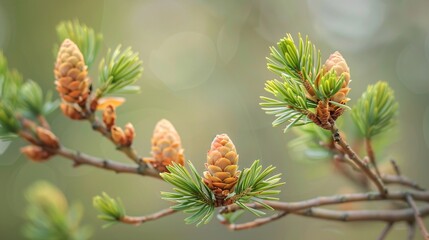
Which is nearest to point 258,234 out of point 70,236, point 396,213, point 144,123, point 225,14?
point 144,123

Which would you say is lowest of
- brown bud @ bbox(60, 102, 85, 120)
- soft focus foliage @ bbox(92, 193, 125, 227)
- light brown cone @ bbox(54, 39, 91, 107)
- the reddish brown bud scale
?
soft focus foliage @ bbox(92, 193, 125, 227)

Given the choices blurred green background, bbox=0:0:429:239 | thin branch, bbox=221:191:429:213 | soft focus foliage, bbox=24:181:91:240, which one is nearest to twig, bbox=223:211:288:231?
thin branch, bbox=221:191:429:213

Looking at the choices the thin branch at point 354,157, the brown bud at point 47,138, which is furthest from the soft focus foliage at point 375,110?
the brown bud at point 47,138

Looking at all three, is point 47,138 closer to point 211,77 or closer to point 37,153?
point 37,153

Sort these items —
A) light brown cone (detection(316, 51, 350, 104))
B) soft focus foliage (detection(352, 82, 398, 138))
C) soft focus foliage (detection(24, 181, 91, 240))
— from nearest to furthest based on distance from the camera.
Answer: light brown cone (detection(316, 51, 350, 104)) → soft focus foliage (detection(352, 82, 398, 138)) → soft focus foliage (detection(24, 181, 91, 240))

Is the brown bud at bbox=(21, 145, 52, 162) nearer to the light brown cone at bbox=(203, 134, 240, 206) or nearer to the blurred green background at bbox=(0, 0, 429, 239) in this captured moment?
the light brown cone at bbox=(203, 134, 240, 206)

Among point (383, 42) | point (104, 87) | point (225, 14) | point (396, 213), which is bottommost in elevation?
point (396, 213)

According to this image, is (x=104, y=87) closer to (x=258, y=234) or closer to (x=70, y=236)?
(x=70, y=236)
